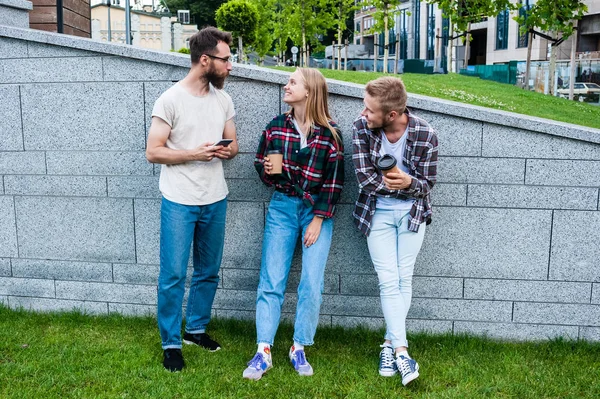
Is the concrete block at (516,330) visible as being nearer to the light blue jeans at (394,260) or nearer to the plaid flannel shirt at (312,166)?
the light blue jeans at (394,260)

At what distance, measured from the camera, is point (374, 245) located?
4449mm

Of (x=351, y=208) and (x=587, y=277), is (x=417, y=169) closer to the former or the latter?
(x=351, y=208)

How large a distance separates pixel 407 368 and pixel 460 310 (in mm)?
1057

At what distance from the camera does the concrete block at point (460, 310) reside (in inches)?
199

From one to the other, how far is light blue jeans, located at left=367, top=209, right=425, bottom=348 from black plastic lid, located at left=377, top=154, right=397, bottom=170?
1.64 ft

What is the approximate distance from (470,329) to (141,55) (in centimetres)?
341

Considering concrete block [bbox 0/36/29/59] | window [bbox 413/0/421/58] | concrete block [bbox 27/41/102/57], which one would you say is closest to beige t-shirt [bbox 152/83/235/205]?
concrete block [bbox 27/41/102/57]

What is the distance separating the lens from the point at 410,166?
14.1 feet

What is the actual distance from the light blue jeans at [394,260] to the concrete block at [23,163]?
2.93m

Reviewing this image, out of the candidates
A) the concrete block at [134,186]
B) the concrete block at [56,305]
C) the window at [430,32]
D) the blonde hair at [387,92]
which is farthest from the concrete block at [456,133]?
the window at [430,32]

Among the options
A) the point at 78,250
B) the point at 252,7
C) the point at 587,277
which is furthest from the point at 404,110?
the point at 252,7

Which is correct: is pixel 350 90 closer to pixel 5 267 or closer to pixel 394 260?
pixel 394 260

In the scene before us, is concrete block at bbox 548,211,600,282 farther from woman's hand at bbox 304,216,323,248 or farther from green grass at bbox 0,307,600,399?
woman's hand at bbox 304,216,323,248

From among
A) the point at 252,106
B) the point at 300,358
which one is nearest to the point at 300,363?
the point at 300,358
